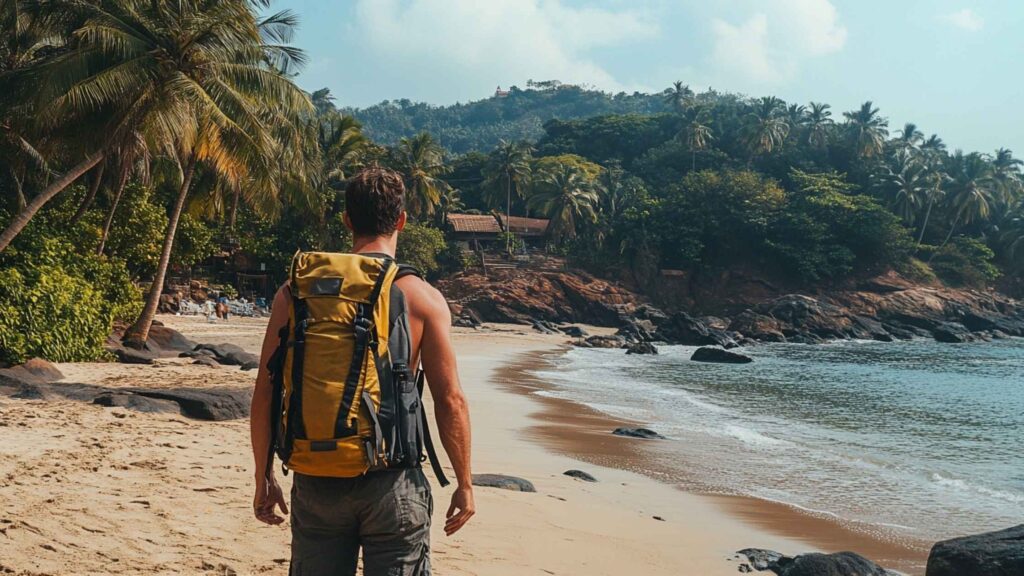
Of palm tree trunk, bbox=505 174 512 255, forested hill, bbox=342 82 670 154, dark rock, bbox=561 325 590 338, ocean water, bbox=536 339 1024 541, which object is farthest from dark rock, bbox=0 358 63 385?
forested hill, bbox=342 82 670 154

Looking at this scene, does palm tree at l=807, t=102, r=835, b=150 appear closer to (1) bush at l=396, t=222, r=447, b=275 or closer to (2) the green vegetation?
(2) the green vegetation

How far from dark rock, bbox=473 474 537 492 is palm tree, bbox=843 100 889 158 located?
64776mm

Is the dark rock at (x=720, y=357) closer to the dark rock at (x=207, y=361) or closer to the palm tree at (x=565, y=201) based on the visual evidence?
the dark rock at (x=207, y=361)

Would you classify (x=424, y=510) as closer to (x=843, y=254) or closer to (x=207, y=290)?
(x=207, y=290)

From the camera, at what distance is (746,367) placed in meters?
30.7

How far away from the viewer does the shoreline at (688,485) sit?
7.07m

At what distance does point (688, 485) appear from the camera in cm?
930

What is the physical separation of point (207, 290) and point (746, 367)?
2342cm

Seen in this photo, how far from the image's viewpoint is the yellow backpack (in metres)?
2.34

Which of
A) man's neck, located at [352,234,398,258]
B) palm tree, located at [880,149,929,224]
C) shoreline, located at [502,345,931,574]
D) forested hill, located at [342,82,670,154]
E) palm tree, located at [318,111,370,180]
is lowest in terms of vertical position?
shoreline, located at [502,345,931,574]

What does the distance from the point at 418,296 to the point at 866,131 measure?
7012 centimetres

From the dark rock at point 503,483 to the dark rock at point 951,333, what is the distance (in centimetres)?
4691

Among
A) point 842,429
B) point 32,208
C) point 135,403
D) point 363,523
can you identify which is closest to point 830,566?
point 363,523

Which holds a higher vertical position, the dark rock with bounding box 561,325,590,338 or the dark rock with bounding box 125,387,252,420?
the dark rock with bounding box 125,387,252,420
